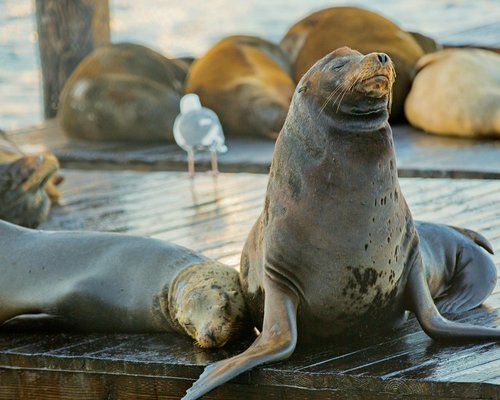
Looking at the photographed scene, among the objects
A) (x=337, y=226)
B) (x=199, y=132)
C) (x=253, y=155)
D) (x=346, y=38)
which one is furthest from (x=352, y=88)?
(x=346, y=38)

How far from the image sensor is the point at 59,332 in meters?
5.09

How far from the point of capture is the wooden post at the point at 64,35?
10.1m

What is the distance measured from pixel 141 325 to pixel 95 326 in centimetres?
17

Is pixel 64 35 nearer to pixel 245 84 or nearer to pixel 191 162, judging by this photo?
pixel 245 84

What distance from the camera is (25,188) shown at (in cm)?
676

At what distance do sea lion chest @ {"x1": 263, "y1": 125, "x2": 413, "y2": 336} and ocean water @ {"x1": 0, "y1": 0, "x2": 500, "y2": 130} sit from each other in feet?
35.6

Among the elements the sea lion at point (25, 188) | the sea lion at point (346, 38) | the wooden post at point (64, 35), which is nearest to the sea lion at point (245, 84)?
the sea lion at point (346, 38)

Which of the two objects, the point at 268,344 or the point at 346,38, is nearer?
the point at 268,344

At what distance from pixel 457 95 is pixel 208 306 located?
14.6 ft

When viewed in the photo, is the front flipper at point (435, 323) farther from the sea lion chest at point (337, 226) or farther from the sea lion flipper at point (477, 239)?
the sea lion flipper at point (477, 239)

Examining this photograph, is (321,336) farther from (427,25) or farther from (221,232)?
Answer: (427,25)

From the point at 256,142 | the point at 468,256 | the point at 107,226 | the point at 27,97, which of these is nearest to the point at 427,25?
the point at 27,97

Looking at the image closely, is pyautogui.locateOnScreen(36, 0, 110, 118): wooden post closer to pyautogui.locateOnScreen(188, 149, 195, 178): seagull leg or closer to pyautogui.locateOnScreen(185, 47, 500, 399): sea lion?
pyautogui.locateOnScreen(188, 149, 195, 178): seagull leg

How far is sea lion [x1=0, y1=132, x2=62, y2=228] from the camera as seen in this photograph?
6.70 meters
